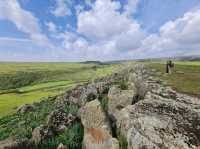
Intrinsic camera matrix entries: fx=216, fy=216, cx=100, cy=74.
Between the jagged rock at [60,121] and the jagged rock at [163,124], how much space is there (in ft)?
29.4

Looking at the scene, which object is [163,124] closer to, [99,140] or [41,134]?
[99,140]

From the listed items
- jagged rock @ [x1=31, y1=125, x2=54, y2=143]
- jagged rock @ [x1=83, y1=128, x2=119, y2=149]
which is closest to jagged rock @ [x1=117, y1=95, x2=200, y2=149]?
jagged rock @ [x1=83, y1=128, x2=119, y2=149]

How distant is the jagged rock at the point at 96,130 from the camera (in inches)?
573

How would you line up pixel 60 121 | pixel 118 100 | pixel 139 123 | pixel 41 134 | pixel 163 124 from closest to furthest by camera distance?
1. pixel 163 124
2. pixel 139 123
3. pixel 118 100
4. pixel 41 134
5. pixel 60 121

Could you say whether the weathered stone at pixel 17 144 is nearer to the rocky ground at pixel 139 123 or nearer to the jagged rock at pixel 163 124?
the rocky ground at pixel 139 123

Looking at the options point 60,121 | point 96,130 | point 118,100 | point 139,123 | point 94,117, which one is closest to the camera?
point 139,123

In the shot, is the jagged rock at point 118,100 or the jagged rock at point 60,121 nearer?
the jagged rock at point 118,100

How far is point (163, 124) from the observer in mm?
11148

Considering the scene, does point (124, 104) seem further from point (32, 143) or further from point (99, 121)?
point (32, 143)

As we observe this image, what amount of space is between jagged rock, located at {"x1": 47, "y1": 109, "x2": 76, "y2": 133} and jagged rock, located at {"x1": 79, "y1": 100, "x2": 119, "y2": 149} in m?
3.02

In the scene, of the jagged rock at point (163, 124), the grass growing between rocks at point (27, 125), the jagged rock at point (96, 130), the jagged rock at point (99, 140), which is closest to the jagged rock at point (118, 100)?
the jagged rock at point (96, 130)

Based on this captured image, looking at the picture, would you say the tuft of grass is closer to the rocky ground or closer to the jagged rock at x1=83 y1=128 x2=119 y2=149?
the rocky ground

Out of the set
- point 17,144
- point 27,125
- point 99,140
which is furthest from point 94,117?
point 27,125

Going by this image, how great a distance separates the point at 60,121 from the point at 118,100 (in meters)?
6.87
